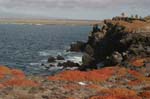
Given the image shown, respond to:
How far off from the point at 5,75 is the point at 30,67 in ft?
174

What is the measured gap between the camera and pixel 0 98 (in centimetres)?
2556

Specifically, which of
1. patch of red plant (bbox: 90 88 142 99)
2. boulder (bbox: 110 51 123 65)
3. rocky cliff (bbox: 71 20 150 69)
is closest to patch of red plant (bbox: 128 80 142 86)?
patch of red plant (bbox: 90 88 142 99)

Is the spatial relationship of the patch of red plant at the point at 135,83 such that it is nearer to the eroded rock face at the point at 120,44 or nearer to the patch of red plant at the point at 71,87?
the patch of red plant at the point at 71,87

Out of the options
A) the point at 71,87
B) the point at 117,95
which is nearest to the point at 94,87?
the point at 71,87

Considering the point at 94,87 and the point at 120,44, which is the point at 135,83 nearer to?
the point at 94,87

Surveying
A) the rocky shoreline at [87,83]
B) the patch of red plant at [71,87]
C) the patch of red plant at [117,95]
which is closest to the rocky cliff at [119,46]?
the rocky shoreline at [87,83]

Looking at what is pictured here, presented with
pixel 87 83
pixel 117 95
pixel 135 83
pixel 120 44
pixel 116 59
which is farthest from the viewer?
pixel 120 44

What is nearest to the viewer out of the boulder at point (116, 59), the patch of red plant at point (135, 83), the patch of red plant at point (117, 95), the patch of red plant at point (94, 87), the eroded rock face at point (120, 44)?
the patch of red plant at point (117, 95)

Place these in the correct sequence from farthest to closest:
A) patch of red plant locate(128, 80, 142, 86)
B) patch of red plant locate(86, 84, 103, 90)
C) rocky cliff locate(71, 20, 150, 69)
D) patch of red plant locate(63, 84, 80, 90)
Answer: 1. rocky cliff locate(71, 20, 150, 69)
2. patch of red plant locate(128, 80, 142, 86)
3. patch of red plant locate(86, 84, 103, 90)
4. patch of red plant locate(63, 84, 80, 90)

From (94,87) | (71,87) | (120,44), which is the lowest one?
(120,44)

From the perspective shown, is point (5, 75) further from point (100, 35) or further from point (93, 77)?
point (100, 35)

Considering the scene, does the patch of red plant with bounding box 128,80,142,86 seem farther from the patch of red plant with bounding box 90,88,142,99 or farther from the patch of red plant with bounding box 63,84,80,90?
the patch of red plant with bounding box 63,84,80,90

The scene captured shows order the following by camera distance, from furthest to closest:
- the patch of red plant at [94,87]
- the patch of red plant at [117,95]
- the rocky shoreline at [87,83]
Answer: the patch of red plant at [94,87] < the rocky shoreline at [87,83] < the patch of red plant at [117,95]

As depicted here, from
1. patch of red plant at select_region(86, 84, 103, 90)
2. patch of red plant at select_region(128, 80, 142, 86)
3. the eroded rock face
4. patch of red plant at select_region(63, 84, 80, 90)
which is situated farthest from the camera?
the eroded rock face
